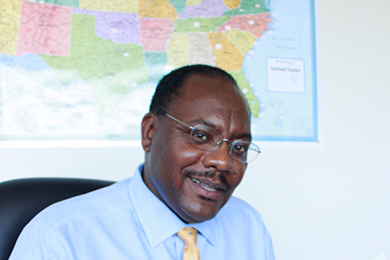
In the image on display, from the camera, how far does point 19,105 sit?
4.30ft

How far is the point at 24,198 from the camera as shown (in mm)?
848

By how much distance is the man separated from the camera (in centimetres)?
84

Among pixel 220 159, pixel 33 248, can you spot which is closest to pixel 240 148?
pixel 220 159

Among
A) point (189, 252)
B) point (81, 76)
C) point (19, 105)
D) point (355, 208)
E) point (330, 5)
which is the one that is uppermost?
point (330, 5)

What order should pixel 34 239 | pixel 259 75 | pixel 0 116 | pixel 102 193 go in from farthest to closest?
1. pixel 259 75
2. pixel 0 116
3. pixel 102 193
4. pixel 34 239

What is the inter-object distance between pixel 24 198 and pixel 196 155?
1.47 feet

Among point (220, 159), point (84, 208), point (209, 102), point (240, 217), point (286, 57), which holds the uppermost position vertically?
point (286, 57)

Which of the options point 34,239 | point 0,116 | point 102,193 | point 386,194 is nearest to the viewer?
point 34,239

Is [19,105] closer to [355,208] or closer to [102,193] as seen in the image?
[102,193]

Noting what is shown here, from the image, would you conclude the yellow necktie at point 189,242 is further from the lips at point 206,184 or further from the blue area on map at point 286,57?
the blue area on map at point 286,57

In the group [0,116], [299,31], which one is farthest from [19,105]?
[299,31]

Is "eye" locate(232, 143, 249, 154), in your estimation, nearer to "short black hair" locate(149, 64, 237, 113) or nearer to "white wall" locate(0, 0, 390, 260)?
"short black hair" locate(149, 64, 237, 113)

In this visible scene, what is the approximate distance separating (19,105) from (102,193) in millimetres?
621

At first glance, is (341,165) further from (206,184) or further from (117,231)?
(117,231)
